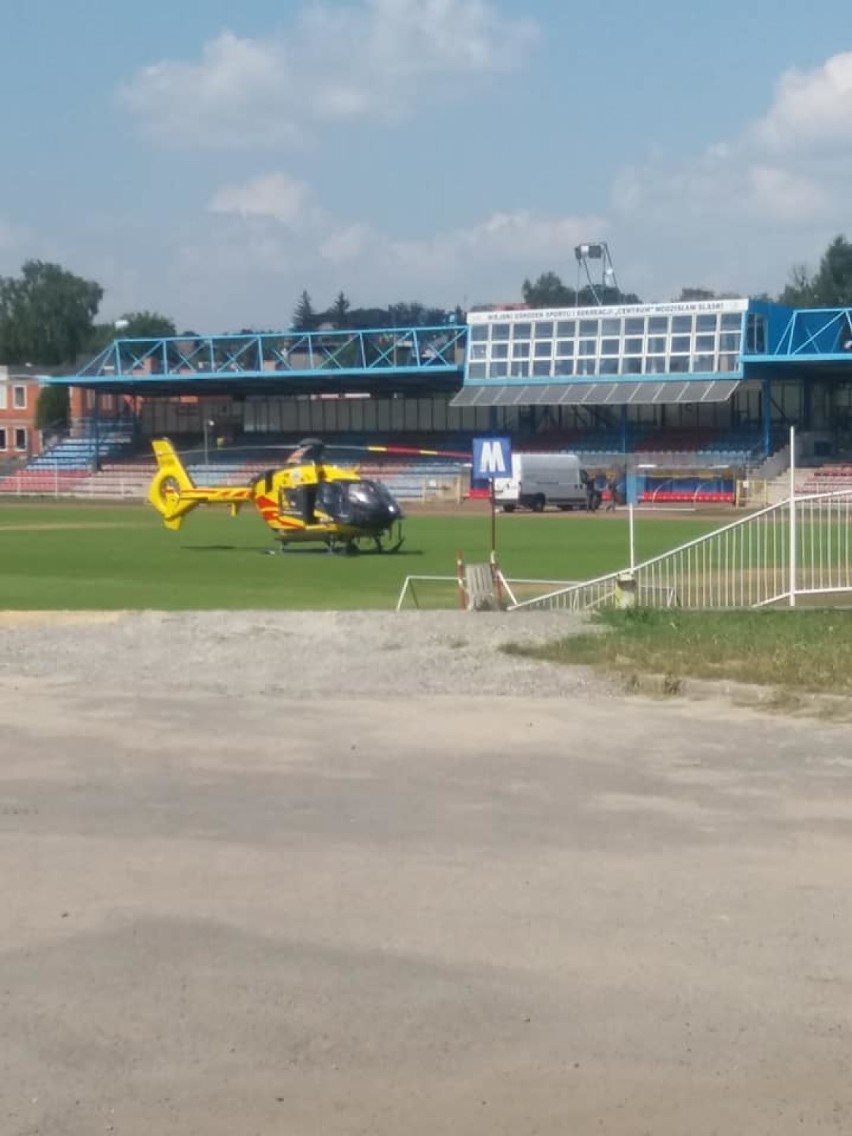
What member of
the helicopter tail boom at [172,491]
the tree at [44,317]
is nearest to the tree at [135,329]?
the tree at [44,317]

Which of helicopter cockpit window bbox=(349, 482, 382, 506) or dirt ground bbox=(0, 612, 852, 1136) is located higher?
helicopter cockpit window bbox=(349, 482, 382, 506)

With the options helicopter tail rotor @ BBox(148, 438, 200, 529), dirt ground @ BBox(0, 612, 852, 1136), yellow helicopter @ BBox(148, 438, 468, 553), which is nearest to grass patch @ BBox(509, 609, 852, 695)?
dirt ground @ BBox(0, 612, 852, 1136)

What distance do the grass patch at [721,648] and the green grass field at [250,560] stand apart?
8.65 metres

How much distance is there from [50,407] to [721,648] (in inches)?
4208

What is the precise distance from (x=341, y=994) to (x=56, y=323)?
169475 millimetres

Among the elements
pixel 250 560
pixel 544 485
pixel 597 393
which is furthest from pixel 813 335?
pixel 250 560

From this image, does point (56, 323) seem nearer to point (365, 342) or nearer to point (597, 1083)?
point (365, 342)

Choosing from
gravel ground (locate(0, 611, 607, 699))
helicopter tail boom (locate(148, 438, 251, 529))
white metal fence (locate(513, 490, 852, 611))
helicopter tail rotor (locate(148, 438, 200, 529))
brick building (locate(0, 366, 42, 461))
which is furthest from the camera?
brick building (locate(0, 366, 42, 461))

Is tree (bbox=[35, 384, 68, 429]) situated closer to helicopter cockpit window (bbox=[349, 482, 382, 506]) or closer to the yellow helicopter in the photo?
the yellow helicopter

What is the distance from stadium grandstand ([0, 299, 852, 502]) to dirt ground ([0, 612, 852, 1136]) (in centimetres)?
7033

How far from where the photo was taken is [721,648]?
16781 millimetres

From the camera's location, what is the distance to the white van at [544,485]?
249 ft

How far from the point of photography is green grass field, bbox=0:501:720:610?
2875 centimetres

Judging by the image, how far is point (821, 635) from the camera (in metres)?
17.7
